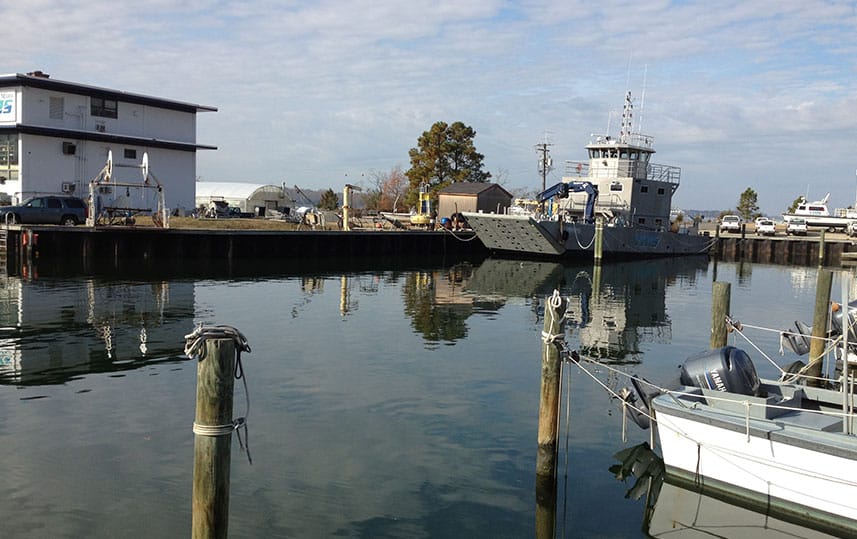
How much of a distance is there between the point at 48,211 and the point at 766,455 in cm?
3466

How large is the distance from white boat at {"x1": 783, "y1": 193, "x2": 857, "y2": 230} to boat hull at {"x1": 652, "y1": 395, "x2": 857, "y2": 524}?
62.6 m

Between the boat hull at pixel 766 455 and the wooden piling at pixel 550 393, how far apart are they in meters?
1.38

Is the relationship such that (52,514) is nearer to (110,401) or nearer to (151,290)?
(110,401)

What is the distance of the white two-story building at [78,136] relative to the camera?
43.0 meters

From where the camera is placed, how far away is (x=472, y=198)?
187ft

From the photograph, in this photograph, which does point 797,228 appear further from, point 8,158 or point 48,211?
point 8,158

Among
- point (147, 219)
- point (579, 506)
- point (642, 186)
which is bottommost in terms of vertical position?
point (579, 506)

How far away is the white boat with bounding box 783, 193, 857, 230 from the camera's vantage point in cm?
6519

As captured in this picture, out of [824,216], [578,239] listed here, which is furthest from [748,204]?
[578,239]

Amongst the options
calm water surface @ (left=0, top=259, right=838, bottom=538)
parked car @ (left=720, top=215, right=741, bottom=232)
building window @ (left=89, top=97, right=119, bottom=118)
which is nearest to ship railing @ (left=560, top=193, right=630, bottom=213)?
parked car @ (left=720, top=215, right=741, bottom=232)

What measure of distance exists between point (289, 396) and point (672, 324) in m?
13.9

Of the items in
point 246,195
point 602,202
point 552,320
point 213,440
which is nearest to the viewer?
point 213,440

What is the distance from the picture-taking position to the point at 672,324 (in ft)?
74.5

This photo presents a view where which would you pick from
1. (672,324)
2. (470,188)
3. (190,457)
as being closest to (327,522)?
(190,457)
